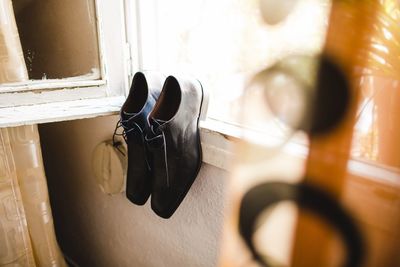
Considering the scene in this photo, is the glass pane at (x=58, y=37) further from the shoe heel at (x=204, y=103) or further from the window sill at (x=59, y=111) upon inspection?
the shoe heel at (x=204, y=103)

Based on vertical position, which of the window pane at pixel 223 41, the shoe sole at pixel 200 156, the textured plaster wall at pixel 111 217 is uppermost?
the window pane at pixel 223 41

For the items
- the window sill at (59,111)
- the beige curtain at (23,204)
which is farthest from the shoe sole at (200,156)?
the beige curtain at (23,204)

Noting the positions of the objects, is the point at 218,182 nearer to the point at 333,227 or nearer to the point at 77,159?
the point at 333,227

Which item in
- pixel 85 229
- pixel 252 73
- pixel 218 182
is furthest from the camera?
pixel 85 229

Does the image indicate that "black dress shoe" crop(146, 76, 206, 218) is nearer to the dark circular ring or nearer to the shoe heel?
the shoe heel

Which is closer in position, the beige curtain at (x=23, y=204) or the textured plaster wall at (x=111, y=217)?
the textured plaster wall at (x=111, y=217)

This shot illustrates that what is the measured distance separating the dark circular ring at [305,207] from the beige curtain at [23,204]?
0.79 metres

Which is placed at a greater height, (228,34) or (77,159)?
(228,34)

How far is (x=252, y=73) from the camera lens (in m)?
0.45

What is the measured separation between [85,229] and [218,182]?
35.8 inches

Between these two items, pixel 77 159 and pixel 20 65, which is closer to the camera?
pixel 20 65

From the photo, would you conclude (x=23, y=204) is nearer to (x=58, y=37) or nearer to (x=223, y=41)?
(x=58, y=37)

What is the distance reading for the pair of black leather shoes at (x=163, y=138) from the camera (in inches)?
26.4

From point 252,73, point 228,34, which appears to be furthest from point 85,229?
point 252,73
